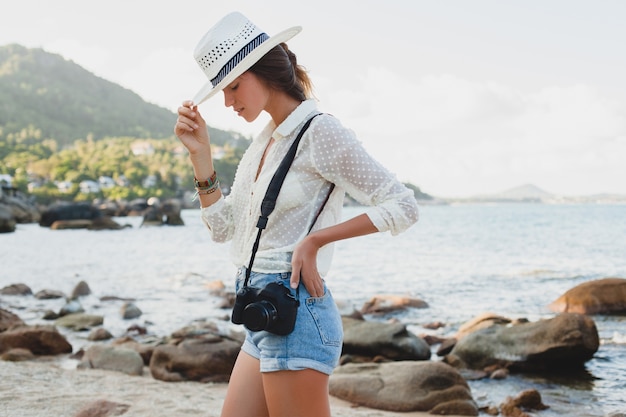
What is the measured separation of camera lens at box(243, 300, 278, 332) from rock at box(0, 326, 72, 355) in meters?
8.25

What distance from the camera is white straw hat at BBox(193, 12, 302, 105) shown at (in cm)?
219

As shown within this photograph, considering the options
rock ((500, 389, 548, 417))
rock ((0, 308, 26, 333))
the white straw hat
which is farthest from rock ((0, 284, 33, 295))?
the white straw hat

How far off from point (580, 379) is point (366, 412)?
348 cm

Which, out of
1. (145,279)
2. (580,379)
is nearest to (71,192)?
(145,279)

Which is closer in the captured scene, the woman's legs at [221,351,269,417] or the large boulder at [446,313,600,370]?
the woman's legs at [221,351,269,417]

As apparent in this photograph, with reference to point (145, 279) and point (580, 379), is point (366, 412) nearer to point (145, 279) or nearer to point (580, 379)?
point (580, 379)

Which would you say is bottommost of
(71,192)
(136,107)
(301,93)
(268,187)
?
(268,187)

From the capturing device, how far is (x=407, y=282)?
2097 cm

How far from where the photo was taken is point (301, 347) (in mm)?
2074

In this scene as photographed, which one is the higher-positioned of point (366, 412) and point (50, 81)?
point (50, 81)

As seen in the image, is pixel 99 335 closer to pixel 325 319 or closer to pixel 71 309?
pixel 71 309

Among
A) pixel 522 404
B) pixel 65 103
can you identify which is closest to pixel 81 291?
pixel 522 404

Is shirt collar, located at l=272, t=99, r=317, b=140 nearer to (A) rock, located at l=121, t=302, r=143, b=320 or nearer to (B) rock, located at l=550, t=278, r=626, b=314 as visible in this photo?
(A) rock, located at l=121, t=302, r=143, b=320

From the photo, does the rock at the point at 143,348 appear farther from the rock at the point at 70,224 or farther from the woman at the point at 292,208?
the rock at the point at 70,224
